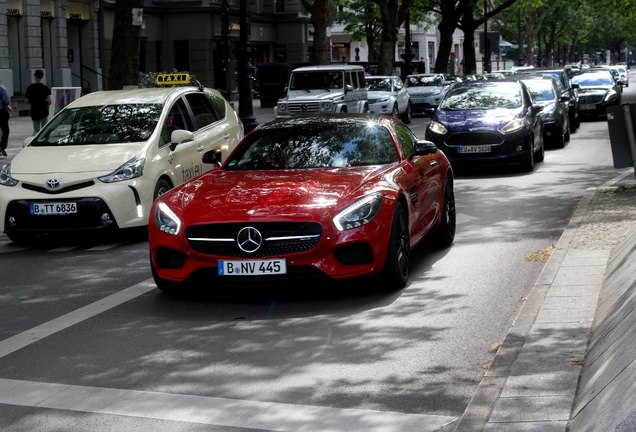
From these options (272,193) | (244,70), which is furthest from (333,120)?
(244,70)

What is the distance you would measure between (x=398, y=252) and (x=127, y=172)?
14.4 ft

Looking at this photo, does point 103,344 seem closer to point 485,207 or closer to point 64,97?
point 485,207

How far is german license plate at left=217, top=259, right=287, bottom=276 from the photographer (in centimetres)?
878

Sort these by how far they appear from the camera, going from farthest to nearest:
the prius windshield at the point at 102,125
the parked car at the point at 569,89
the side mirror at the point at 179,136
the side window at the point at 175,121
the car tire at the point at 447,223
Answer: the parked car at the point at 569,89, the side window at the point at 175,121, the prius windshield at the point at 102,125, the side mirror at the point at 179,136, the car tire at the point at 447,223

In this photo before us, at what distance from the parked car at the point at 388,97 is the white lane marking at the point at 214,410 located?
3293 cm

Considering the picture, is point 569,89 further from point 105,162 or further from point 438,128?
point 105,162

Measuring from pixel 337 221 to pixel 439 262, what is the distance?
2293mm

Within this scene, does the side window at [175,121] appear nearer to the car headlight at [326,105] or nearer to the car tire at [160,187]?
the car tire at [160,187]

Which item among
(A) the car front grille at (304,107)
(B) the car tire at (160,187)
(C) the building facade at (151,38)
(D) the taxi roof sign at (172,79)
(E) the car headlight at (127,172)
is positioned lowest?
(B) the car tire at (160,187)

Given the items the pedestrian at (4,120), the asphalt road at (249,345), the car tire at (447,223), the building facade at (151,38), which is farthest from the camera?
the building facade at (151,38)

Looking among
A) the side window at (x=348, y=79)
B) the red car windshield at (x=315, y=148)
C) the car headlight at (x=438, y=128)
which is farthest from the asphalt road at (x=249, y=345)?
the side window at (x=348, y=79)

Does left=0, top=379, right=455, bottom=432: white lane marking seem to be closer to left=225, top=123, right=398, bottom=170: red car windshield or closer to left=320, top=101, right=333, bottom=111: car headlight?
left=225, top=123, right=398, bottom=170: red car windshield

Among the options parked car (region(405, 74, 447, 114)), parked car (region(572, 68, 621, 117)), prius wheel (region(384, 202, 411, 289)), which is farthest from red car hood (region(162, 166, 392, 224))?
parked car (region(405, 74, 447, 114))

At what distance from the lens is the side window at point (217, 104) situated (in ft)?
51.6
